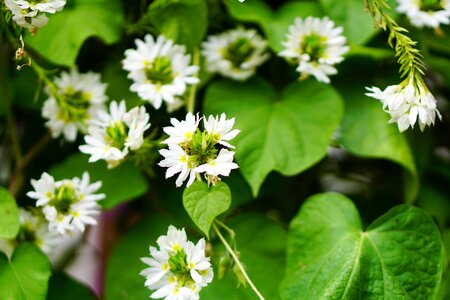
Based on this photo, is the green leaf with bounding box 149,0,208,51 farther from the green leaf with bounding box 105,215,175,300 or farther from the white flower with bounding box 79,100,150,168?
the green leaf with bounding box 105,215,175,300

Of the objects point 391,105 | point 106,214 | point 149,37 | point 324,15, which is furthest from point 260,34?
point 106,214

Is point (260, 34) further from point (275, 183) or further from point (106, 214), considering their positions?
point (106, 214)

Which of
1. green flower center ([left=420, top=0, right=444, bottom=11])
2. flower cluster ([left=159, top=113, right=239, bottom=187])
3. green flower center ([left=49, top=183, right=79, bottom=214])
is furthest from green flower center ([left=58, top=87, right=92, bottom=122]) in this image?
green flower center ([left=420, top=0, right=444, bottom=11])

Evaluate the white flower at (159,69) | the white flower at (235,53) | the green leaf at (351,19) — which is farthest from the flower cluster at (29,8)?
the green leaf at (351,19)

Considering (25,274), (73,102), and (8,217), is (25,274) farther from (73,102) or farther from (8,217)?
(73,102)

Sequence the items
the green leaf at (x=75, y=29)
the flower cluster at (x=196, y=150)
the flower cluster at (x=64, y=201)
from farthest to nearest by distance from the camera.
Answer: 1. the green leaf at (x=75, y=29)
2. the flower cluster at (x=64, y=201)
3. the flower cluster at (x=196, y=150)

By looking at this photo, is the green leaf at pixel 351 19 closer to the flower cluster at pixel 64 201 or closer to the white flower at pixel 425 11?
the white flower at pixel 425 11
